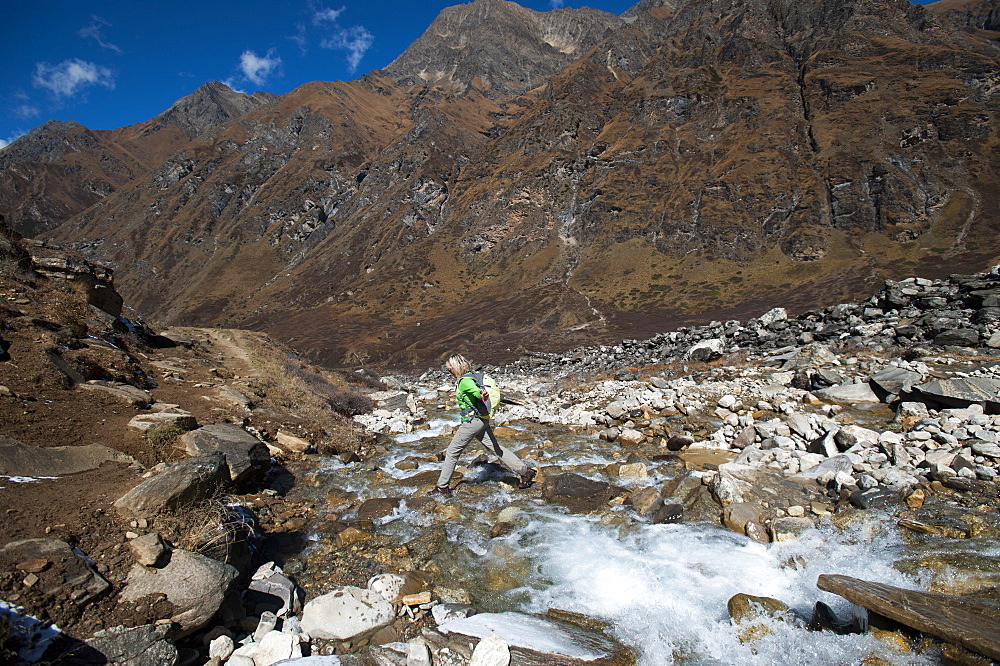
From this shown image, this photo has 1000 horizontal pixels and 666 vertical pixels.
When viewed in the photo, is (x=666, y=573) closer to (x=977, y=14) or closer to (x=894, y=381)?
(x=894, y=381)

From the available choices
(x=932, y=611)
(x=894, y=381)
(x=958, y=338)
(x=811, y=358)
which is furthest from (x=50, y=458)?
(x=958, y=338)

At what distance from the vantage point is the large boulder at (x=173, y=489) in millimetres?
4605

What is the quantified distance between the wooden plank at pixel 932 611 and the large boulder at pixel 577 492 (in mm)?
3090

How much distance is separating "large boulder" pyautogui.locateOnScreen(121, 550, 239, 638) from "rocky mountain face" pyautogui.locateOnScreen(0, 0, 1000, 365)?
34739 millimetres

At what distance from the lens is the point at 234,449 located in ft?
22.7

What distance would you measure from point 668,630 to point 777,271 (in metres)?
65.7

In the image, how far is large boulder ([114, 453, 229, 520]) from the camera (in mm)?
4605

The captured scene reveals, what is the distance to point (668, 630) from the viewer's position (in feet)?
13.8

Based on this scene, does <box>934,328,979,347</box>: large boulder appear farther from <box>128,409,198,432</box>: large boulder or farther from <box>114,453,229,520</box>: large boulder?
<box>128,409,198,432</box>: large boulder

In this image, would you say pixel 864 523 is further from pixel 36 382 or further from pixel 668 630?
pixel 36 382

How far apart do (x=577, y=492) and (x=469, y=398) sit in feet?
7.61

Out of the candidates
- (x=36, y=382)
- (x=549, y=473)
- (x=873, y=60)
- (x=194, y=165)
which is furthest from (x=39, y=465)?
(x=194, y=165)

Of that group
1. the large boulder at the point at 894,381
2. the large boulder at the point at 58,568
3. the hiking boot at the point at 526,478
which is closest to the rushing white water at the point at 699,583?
the hiking boot at the point at 526,478

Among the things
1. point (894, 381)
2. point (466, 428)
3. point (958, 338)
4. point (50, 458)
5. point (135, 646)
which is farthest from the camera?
point (958, 338)
